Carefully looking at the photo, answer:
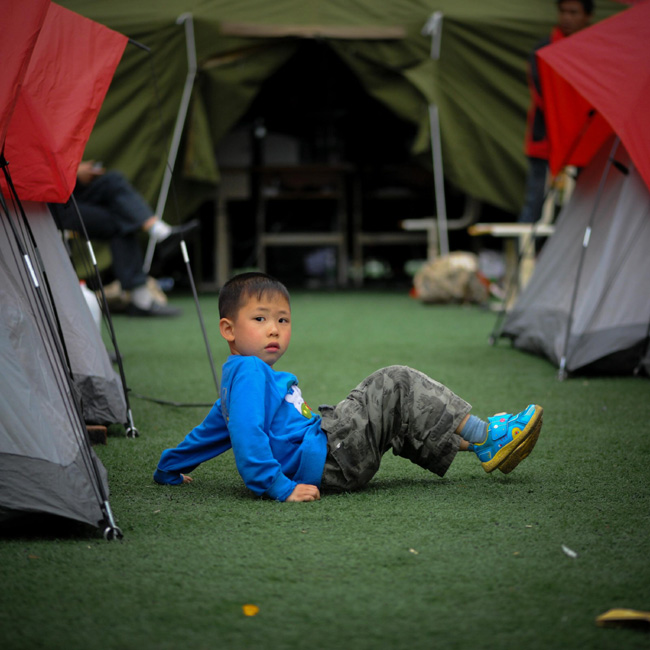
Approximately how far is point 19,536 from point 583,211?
2868 mm

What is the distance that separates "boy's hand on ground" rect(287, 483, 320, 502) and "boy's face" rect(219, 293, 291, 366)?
0.26 m

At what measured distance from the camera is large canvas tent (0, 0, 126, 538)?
5.08 ft

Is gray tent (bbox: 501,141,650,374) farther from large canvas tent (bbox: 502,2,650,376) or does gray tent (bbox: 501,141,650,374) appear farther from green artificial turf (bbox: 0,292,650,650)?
green artificial turf (bbox: 0,292,650,650)

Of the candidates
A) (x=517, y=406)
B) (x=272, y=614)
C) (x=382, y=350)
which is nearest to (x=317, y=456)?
(x=272, y=614)

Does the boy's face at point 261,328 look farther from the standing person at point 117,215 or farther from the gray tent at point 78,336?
the standing person at point 117,215

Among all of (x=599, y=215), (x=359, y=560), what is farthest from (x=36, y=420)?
(x=599, y=215)

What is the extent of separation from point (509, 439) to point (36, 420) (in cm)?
93

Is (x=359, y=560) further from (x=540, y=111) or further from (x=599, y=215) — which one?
(x=540, y=111)

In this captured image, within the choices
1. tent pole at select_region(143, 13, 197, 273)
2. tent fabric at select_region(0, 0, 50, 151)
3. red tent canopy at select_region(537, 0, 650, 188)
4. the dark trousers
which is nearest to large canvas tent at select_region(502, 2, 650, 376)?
red tent canopy at select_region(537, 0, 650, 188)

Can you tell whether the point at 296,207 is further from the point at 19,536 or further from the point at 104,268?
the point at 19,536

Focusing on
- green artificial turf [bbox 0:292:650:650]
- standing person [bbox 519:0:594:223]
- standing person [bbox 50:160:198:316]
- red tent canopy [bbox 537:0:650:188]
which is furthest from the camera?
standing person [bbox 50:160:198:316]

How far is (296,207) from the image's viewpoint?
8898mm

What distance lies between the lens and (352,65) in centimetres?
657

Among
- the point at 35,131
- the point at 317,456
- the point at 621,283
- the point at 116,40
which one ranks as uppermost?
the point at 116,40
